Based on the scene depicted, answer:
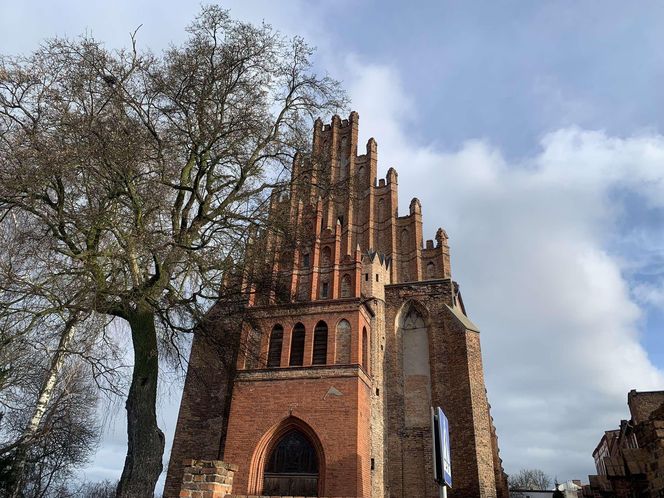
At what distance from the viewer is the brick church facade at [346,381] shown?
15.7m

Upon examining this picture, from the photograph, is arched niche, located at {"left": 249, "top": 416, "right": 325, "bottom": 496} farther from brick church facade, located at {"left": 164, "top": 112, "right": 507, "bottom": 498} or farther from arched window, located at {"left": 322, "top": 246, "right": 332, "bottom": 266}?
arched window, located at {"left": 322, "top": 246, "right": 332, "bottom": 266}

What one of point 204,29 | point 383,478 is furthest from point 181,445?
point 204,29

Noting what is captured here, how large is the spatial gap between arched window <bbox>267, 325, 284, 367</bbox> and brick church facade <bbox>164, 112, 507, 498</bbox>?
37mm

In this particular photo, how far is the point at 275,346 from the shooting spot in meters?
18.0

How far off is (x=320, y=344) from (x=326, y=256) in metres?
3.57

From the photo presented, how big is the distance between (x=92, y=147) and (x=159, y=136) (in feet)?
6.07

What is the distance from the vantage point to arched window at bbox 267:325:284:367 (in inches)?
695

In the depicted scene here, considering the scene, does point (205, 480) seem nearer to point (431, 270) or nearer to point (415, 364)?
point (415, 364)

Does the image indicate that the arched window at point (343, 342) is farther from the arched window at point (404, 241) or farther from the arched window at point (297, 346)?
the arched window at point (404, 241)

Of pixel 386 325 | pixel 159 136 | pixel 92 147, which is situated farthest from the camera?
pixel 386 325

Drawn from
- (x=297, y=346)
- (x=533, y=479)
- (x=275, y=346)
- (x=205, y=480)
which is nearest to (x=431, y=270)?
(x=297, y=346)

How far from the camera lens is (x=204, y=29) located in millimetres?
10258

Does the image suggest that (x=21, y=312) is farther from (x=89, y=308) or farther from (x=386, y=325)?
(x=386, y=325)

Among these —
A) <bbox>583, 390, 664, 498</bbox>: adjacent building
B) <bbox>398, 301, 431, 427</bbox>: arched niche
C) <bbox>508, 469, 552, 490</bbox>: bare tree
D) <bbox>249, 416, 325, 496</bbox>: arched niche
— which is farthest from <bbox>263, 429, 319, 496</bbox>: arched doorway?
<bbox>508, 469, 552, 490</bbox>: bare tree
